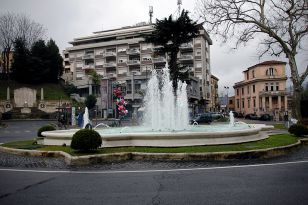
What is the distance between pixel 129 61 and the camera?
246ft

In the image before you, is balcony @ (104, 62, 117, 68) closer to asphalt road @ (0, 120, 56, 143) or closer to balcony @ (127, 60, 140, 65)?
balcony @ (127, 60, 140, 65)

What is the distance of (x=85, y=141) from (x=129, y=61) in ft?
213

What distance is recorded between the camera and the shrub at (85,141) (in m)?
11.2

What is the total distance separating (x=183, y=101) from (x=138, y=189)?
13.0 meters

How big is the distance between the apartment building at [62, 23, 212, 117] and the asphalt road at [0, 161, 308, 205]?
52614 mm

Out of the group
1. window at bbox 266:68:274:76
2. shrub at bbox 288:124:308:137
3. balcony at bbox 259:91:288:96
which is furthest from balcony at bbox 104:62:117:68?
shrub at bbox 288:124:308:137

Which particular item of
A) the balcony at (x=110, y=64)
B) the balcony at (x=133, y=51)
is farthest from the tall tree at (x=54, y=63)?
the balcony at (x=133, y=51)

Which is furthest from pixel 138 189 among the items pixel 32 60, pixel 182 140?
pixel 32 60

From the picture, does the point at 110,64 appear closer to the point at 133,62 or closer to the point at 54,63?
the point at 133,62

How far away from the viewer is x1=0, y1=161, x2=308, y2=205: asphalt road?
228 inches

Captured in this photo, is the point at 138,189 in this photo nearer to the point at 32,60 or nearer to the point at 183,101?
the point at 183,101

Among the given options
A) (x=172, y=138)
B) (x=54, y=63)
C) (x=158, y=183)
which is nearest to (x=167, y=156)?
(x=172, y=138)

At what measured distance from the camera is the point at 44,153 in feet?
41.4

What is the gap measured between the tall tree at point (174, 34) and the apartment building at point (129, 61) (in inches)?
871
